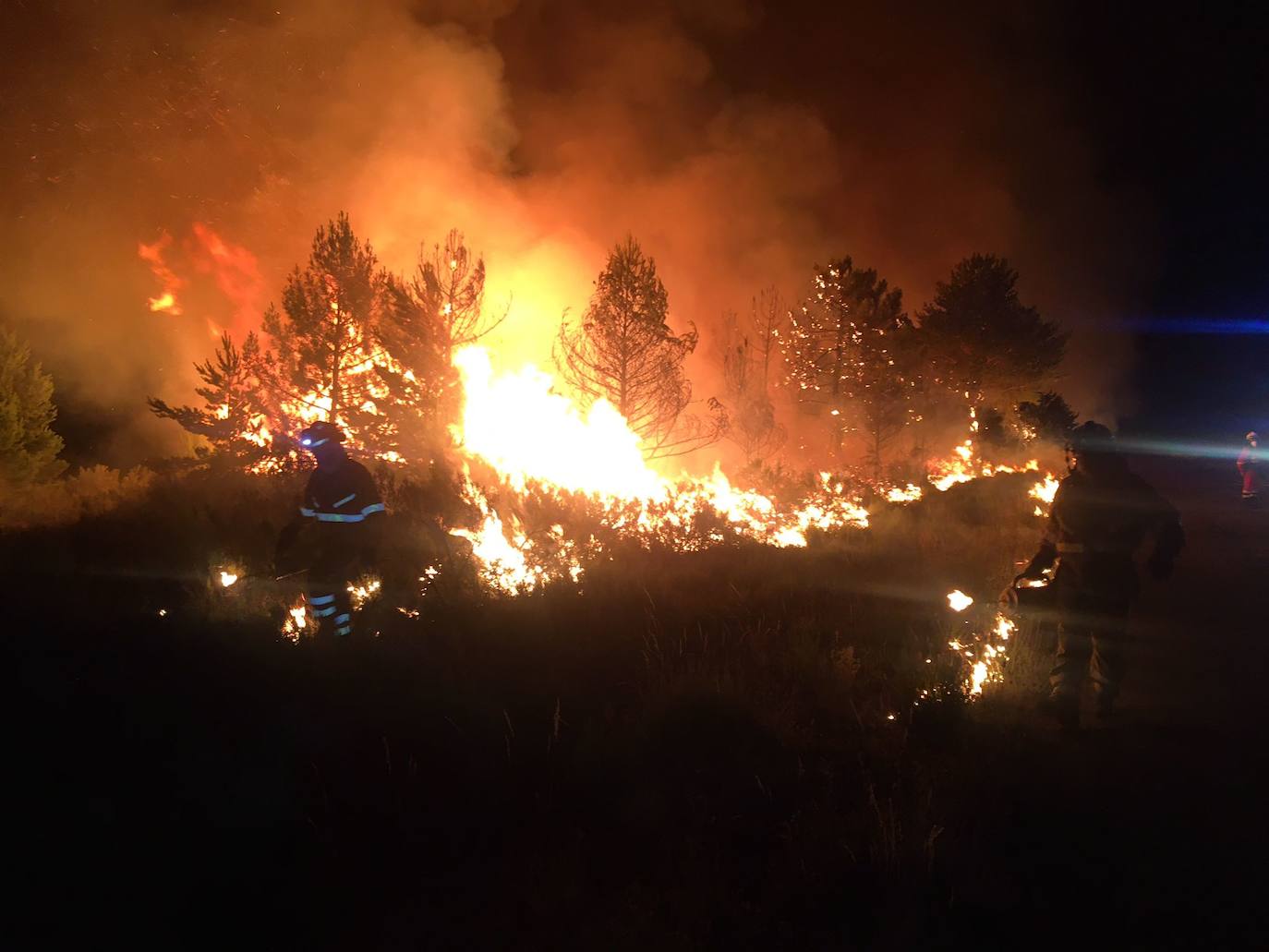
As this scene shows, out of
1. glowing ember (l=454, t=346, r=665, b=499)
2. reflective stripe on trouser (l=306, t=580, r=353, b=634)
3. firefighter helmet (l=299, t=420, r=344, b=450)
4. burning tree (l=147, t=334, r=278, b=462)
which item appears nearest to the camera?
reflective stripe on trouser (l=306, t=580, r=353, b=634)

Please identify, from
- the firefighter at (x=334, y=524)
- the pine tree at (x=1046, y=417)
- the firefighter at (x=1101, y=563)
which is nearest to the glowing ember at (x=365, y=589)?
the firefighter at (x=334, y=524)

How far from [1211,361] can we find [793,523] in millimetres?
49937

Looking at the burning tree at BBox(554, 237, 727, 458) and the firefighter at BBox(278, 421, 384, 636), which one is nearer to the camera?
the firefighter at BBox(278, 421, 384, 636)

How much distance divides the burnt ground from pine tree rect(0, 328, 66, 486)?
1480cm

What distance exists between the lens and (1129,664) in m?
5.61

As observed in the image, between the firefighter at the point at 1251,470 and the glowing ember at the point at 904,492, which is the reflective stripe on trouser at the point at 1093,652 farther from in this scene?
the firefighter at the point at 1251,470

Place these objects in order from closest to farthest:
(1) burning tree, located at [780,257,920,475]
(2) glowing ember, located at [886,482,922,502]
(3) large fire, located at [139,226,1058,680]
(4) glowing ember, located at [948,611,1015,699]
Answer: (4) glowing ember, located at [948,611,1015,699]
(3) large fire, located at [139,226,1058,680]
(2) glowing ember, located at [886,482,922,502]
(1) burning tree, located at [780,257,920,475]

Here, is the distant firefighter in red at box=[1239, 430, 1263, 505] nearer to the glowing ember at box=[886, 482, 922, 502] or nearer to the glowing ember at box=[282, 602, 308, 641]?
the glowing ember at box=[886, 482, 922, 502]

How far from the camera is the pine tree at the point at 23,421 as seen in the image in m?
15.9

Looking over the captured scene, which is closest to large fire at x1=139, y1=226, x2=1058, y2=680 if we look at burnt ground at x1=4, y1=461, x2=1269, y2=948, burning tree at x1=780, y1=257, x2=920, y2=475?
burnt ground at x1=4, y1=461, x2=1269, y2=948

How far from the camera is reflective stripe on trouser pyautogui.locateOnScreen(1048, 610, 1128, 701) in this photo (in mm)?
4477

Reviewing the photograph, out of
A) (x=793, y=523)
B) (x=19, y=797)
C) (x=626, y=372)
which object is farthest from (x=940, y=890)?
(x=626, y=372)

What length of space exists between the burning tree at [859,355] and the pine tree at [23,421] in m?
22.4

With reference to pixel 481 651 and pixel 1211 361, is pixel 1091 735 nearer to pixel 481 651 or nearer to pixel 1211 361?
pixel 481 651
